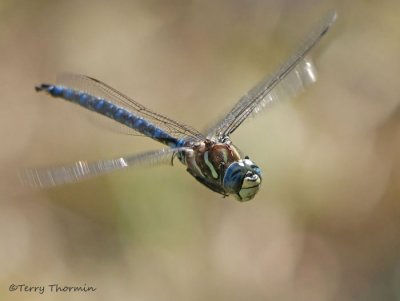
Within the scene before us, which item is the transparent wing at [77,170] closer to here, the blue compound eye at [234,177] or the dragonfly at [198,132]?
the dragonfly at [198,132]

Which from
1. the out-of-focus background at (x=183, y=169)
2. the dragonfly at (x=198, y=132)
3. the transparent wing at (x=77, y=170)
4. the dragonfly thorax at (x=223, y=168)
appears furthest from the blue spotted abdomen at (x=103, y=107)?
the out-of-focus background at (x=183, y=169)

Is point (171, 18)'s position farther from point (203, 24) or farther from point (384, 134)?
point (384, 134)

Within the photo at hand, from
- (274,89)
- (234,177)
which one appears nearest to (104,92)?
(274,89)

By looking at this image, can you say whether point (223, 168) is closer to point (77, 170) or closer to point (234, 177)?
point (234, 177)

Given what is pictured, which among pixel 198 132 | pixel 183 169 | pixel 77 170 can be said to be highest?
pixel 183 169

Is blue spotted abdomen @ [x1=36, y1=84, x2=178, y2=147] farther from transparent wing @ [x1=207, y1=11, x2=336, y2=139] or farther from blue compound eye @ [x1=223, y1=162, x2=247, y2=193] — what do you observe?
blue compound eye @ [x1=223, y1=162, x2=247, y2=193]

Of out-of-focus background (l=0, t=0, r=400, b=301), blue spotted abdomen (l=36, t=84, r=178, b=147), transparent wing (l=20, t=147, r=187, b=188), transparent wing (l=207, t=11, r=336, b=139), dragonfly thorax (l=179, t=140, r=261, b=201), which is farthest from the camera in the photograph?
out-of-focus background (l=0, t=0, r=400, b=301)

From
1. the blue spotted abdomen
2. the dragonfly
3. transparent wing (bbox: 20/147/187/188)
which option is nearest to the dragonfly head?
the dragonfly
